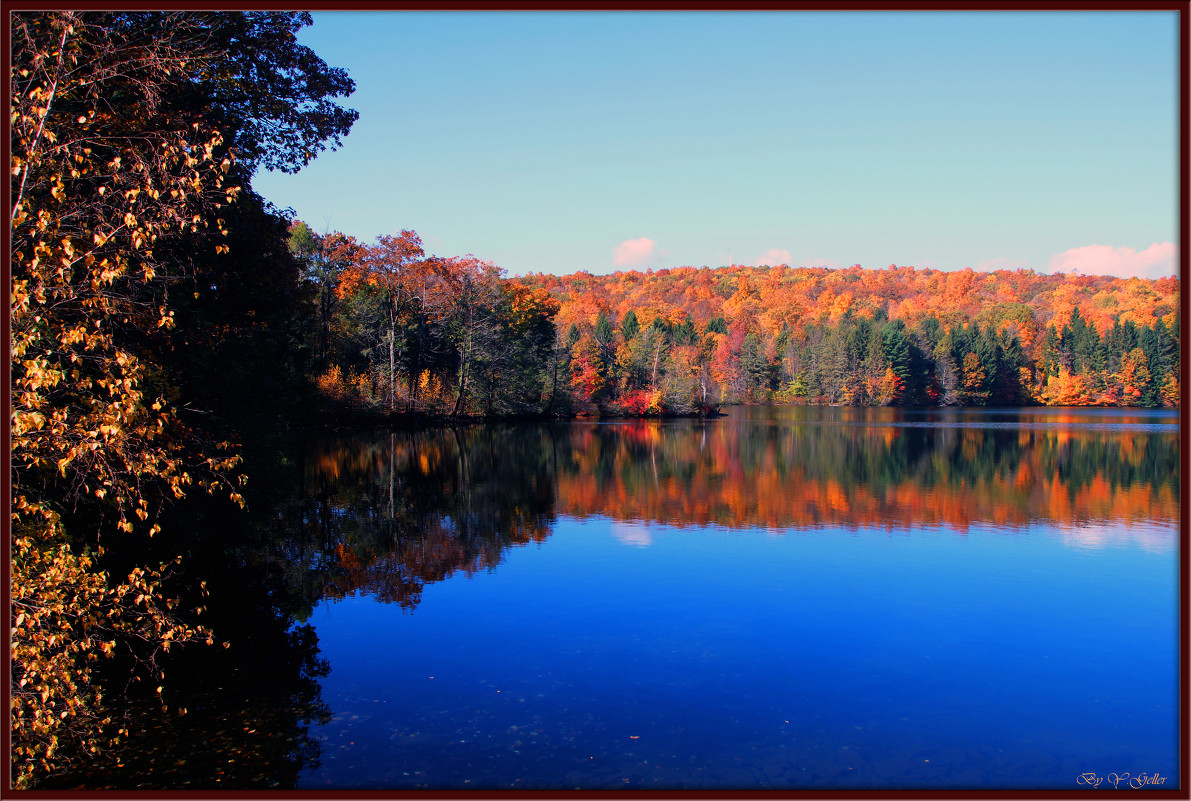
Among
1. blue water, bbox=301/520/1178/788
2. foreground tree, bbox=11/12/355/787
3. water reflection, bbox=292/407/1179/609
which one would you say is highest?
foreground tree, bbox=11/12/355/787

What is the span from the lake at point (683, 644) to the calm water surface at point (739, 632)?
0.16ft

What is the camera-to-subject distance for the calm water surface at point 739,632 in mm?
7742

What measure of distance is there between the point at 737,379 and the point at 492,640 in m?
98.5

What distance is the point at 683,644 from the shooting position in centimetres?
1101

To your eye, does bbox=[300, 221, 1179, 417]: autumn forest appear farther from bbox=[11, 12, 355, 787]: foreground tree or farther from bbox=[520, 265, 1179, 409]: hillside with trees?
bbox=[11, 12, 355, 787]: foreground tree

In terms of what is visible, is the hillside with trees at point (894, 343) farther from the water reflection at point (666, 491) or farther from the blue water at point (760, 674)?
the blue water at point (760, 674)

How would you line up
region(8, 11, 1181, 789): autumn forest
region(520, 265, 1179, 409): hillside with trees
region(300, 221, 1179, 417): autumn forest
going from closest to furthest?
region(8, 11, 1181, 789): autumn forest, region(300, 221, 1179, 417): autumn forest, region(520, 265, 1179, 409): hillside with trees

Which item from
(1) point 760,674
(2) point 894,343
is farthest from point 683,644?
(2) point 894,343

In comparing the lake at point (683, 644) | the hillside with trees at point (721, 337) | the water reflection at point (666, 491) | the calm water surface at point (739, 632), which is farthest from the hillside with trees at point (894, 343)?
the lake at point (683, 644)

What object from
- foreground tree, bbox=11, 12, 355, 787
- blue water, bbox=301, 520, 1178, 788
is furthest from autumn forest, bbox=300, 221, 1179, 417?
foreground tree, bbox=11, 12, 355, 787

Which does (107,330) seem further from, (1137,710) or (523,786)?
(1137,710)

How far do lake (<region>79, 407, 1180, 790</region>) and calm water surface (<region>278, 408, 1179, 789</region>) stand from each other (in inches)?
1.9

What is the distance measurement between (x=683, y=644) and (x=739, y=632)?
1005mm

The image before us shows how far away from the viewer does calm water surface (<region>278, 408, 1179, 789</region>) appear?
7.74m
